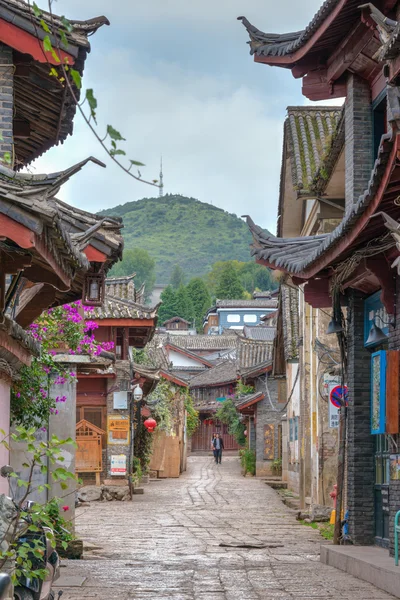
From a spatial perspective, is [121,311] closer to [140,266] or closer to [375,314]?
[375,314]

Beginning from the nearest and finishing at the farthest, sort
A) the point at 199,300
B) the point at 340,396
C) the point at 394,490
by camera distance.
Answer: the point at 394,490, the point at 340,396, the point at 199,300

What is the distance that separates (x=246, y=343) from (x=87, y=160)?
52.6m

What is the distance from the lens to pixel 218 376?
252ft

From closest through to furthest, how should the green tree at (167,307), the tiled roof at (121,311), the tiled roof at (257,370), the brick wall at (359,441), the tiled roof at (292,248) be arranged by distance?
the tiled roof at (292,248), the brick wall at (359,441), the tiled roof at (121,311), the tiled roof at (257,370), the green tree at (167,307)

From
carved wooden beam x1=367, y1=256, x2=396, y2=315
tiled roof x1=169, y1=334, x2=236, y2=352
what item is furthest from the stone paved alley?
tiled roof x1=169, y1=334, x2=236, y2=352

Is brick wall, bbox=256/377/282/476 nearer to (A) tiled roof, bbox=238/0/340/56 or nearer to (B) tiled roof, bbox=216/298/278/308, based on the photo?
(A) tiled roof, bbox=238/0/340/56

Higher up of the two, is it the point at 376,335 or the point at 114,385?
the point at 376,335

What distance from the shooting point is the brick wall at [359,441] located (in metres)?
14.4

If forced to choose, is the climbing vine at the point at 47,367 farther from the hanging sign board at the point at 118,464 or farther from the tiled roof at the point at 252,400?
the tiled roof at the point at 252,400

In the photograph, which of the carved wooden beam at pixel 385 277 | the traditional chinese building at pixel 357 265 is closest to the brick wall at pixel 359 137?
the traditional chinese building at pixel 357 265

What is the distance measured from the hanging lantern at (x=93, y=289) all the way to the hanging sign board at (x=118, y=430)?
697 inches

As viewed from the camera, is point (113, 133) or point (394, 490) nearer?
point (113, 133)

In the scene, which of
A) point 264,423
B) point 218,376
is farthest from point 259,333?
point 264,423

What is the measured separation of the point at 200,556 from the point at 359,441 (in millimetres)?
2998
